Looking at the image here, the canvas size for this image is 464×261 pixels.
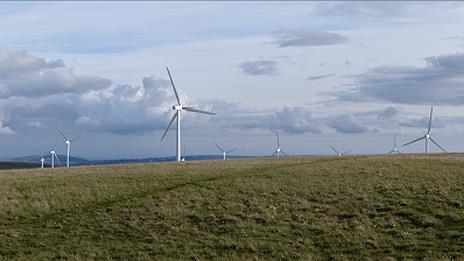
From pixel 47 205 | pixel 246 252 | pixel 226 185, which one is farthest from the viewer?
pixel 226 185

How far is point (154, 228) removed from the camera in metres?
35.5

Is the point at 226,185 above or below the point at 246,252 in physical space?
above

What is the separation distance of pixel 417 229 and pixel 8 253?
19.8 metres

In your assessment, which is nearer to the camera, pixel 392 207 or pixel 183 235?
pixel 183 235

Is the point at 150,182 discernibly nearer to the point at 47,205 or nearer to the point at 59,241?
the point at 47,205

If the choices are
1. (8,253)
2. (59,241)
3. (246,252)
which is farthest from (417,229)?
(8,253)

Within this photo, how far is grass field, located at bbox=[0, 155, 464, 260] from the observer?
104 feet

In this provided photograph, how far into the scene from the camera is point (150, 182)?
47.7 metres

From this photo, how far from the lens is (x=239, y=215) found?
122ft

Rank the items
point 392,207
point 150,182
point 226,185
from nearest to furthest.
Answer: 1. point 392,207
2. point 226,185
3. point 150,182

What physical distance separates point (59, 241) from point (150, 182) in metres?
14.4

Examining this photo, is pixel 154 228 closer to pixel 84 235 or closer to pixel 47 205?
pixel 84 235

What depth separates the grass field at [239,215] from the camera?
31.6m

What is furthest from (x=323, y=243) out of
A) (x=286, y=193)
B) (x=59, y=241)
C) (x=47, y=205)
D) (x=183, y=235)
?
(x=47, y=205)
